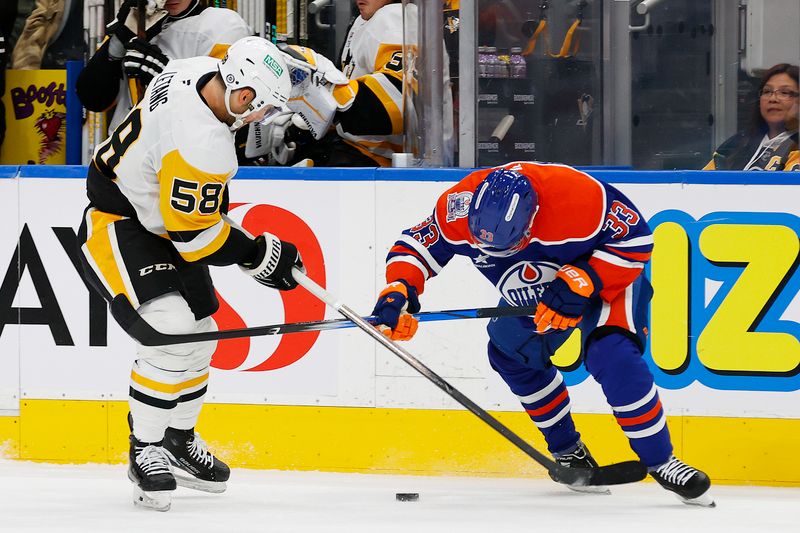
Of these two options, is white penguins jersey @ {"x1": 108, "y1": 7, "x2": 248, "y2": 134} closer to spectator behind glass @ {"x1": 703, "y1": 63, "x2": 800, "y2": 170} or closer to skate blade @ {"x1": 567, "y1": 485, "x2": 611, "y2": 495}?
spectator behind glass @ {"x1": 703, "y1": 63, "x2": 800, "y2": 170}

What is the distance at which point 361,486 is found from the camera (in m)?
3.95

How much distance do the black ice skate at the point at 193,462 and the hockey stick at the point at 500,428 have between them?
0.58 meters

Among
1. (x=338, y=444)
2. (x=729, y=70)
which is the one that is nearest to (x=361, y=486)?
(x=338, y=444)

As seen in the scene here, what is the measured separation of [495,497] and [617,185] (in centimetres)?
104

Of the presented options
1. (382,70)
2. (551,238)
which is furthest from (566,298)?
(382,70)

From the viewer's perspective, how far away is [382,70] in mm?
4559

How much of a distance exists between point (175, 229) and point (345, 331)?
951 millimetres

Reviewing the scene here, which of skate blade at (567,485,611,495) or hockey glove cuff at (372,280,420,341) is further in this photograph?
skate blade at (567,485,611,495)

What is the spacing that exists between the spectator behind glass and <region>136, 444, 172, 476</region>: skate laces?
1964mm

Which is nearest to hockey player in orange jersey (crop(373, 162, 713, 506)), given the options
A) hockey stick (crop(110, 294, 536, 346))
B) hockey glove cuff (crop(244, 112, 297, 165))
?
hockey stick (crop(110, 294, 536, 346))

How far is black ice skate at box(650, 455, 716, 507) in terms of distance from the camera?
3.49 meters

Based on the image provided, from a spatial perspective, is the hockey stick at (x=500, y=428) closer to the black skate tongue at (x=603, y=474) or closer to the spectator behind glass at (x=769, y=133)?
the black skate tongue at (x=603, y=474)

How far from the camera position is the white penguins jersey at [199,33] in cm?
461

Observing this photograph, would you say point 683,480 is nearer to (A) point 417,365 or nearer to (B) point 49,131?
(A) point 417,365
